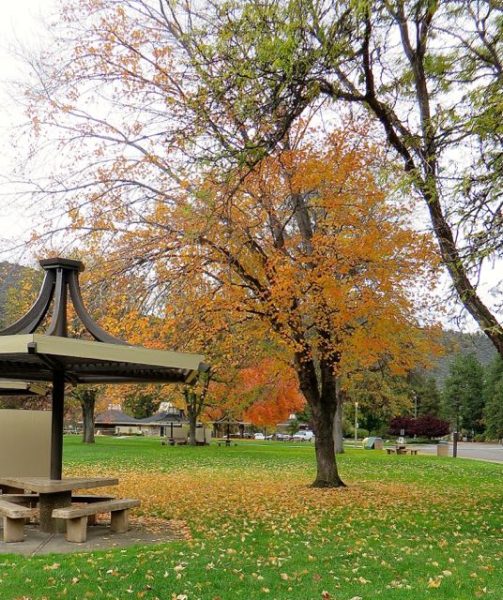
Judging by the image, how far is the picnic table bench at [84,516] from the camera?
8117 mm

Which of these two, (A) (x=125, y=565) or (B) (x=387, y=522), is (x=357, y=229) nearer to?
(B) (x=387, y=522)

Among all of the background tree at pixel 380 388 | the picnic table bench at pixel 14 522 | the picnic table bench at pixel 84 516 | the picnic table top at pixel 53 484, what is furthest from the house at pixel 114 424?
the picnic table bench at pixel 14 522

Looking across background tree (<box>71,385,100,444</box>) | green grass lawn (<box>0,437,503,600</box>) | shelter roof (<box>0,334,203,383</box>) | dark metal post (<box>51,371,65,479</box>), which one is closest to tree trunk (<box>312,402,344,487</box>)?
green grass lawn (<box>0,437,503,600</box>)

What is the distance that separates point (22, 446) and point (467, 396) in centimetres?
8093

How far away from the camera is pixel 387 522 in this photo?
33.4 feet

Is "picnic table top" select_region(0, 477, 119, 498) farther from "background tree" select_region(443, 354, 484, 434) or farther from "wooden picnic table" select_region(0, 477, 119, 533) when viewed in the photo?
"background tree" select_region(443, 354, 484, 434)

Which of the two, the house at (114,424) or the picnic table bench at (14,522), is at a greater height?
the picnic table bench at (14,522)

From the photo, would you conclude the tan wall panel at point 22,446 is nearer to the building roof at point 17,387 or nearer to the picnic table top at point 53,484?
the building roof at point 17,387

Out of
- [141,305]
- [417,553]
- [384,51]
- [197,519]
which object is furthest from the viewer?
[141,305]

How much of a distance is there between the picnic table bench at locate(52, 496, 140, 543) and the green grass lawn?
2.77ft

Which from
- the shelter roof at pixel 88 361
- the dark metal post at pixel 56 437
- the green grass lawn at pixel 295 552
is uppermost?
the shelter roof at pixel 88 361

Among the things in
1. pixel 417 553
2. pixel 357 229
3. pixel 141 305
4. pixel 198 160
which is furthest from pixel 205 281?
pixel 417 553

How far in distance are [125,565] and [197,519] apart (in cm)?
361

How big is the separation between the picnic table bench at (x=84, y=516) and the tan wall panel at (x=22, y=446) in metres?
4.32
